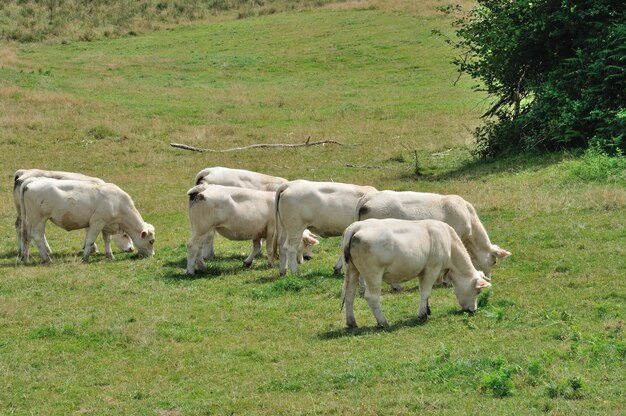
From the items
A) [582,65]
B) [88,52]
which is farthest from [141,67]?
[582,65]

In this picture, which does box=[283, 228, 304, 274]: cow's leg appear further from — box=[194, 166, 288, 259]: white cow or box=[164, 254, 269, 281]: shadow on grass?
box=[194, 166, 288, 259]: white cow

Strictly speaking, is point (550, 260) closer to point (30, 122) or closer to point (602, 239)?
point (602, 239)

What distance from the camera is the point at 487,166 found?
28.8 m

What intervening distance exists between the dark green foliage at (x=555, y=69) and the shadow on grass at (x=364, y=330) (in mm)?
13292

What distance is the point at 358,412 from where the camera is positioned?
1037 centimetres

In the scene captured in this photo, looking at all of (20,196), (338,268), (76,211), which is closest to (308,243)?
(338,268)

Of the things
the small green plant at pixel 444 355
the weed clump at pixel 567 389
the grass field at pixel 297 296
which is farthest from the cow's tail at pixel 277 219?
the weed clump at pixel 567 389

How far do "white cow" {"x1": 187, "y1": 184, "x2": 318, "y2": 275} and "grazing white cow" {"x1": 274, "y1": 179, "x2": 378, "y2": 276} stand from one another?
67cm

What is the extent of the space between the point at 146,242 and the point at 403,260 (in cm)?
855

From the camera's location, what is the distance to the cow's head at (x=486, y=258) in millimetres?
16328

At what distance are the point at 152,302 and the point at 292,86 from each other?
3326cm

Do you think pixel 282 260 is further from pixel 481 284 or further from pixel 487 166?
pixel 487 166

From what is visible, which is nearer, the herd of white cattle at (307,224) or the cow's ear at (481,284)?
the herd of white cattle at (307,224)

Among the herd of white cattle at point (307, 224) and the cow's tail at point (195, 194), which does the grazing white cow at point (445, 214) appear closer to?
the herd of white cattle at point (307, 224)
